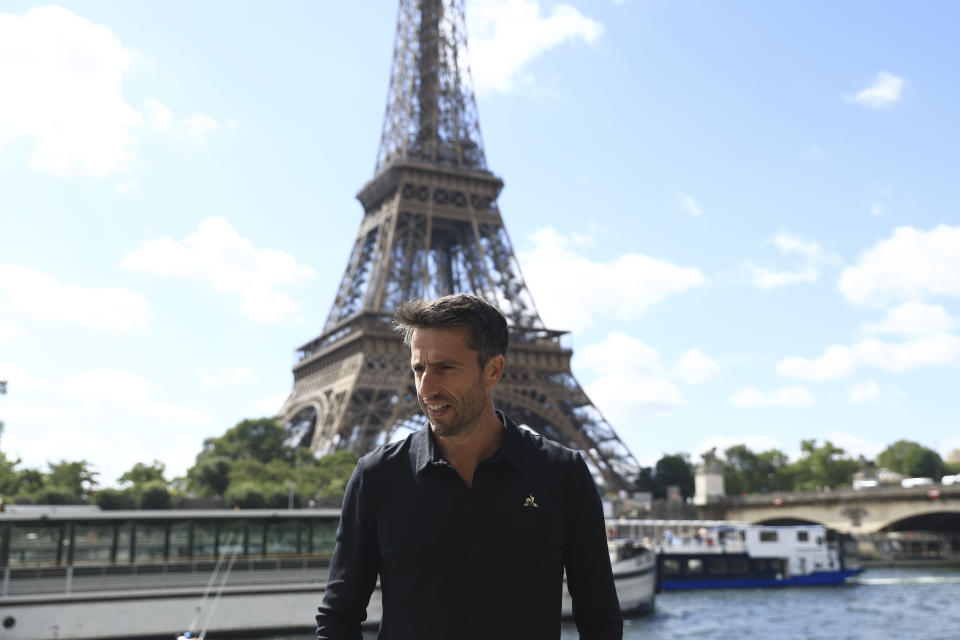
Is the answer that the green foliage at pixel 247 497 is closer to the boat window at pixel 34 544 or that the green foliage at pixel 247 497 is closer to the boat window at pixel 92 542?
the boat window at pixel 92 542

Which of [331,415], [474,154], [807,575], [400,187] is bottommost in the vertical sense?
[807,575]

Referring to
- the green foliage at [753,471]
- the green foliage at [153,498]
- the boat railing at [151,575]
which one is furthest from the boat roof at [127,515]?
the green foliage at [753,471]

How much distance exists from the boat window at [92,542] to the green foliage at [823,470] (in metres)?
67.5

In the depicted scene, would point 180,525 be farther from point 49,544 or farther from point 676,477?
point 676,477

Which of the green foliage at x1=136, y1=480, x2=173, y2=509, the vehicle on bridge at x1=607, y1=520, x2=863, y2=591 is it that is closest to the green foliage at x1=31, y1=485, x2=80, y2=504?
the green foliage at x1=136, y1=480, x2=173, y2=509

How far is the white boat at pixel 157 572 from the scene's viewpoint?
22391 mm

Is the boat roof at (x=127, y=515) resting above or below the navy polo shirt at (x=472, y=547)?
above

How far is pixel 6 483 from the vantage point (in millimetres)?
45531

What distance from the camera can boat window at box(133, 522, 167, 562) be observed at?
24.3 meters

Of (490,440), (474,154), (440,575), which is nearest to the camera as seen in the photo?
Result: (440,575)

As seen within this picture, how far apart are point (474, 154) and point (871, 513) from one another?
35374mm

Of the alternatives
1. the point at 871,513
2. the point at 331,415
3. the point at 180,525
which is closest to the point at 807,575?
the point at 871,513

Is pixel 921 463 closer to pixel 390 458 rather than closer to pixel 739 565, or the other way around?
pixel 739 565

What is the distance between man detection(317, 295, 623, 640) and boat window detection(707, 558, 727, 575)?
44.8 m
